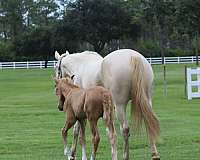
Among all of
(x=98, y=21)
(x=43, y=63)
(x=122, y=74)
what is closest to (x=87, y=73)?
(x=122, y=74)

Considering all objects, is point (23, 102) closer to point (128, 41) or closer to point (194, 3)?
point (194, 3)

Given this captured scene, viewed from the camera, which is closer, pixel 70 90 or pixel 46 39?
pixel 70 90

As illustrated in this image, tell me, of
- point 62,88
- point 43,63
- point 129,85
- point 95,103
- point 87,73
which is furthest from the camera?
point 43,63

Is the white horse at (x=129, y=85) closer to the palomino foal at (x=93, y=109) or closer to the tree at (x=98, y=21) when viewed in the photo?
the palomino foal at (x=93, y=109)

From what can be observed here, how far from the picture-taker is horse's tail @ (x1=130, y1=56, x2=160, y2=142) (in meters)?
9.50

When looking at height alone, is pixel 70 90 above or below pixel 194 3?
below

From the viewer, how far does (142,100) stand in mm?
9625

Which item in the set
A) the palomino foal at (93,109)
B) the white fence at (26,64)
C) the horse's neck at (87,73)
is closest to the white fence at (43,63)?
the white fence at (26,64)

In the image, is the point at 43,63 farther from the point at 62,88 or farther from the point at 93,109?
the point at 93,109

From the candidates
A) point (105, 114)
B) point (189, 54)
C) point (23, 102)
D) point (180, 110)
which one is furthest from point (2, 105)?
point (189, 54)

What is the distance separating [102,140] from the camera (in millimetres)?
12852

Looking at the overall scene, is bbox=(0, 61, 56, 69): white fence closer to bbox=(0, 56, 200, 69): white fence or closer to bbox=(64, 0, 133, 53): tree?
bbox=(0, 56, 200, 69): white fence

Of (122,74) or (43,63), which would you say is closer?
(122,74)

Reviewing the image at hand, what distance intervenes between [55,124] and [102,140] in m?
3.71
